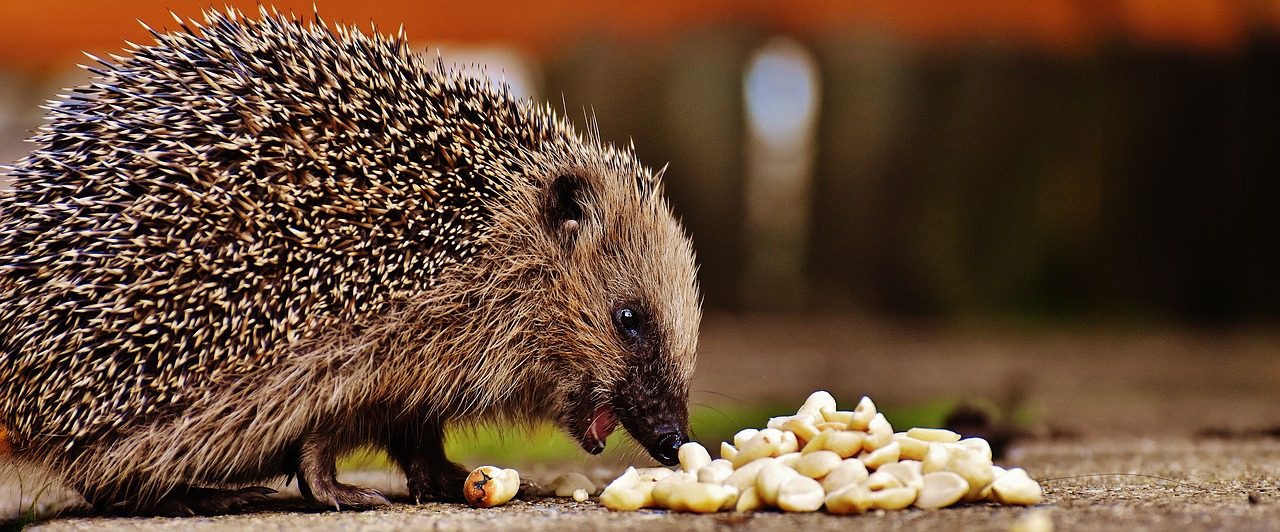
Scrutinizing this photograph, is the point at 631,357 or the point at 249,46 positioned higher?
the point at 249,46

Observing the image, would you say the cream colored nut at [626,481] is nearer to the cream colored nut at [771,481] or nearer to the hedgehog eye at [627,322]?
the cream colored nut at [771,481]

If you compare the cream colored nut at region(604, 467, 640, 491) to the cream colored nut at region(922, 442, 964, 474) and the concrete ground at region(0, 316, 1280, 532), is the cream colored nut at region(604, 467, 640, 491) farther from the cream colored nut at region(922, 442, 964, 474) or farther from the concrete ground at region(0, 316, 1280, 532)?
the cream colored nut at region(922, 442, 964, 474)

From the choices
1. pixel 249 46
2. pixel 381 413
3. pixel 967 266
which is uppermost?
pixel 967 266

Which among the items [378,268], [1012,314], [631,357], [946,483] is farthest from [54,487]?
[1012,314]

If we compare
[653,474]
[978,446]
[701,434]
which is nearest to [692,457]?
[653,474]

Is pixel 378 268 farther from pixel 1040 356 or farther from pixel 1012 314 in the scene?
pixel 1012 314

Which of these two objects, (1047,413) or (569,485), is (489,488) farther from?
(1047,413)

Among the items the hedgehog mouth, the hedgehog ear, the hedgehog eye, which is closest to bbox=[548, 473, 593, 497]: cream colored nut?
the hedgehog mouth

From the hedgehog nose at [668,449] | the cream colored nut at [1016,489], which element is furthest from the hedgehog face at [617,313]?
the cream colored nut at [1016,489]
